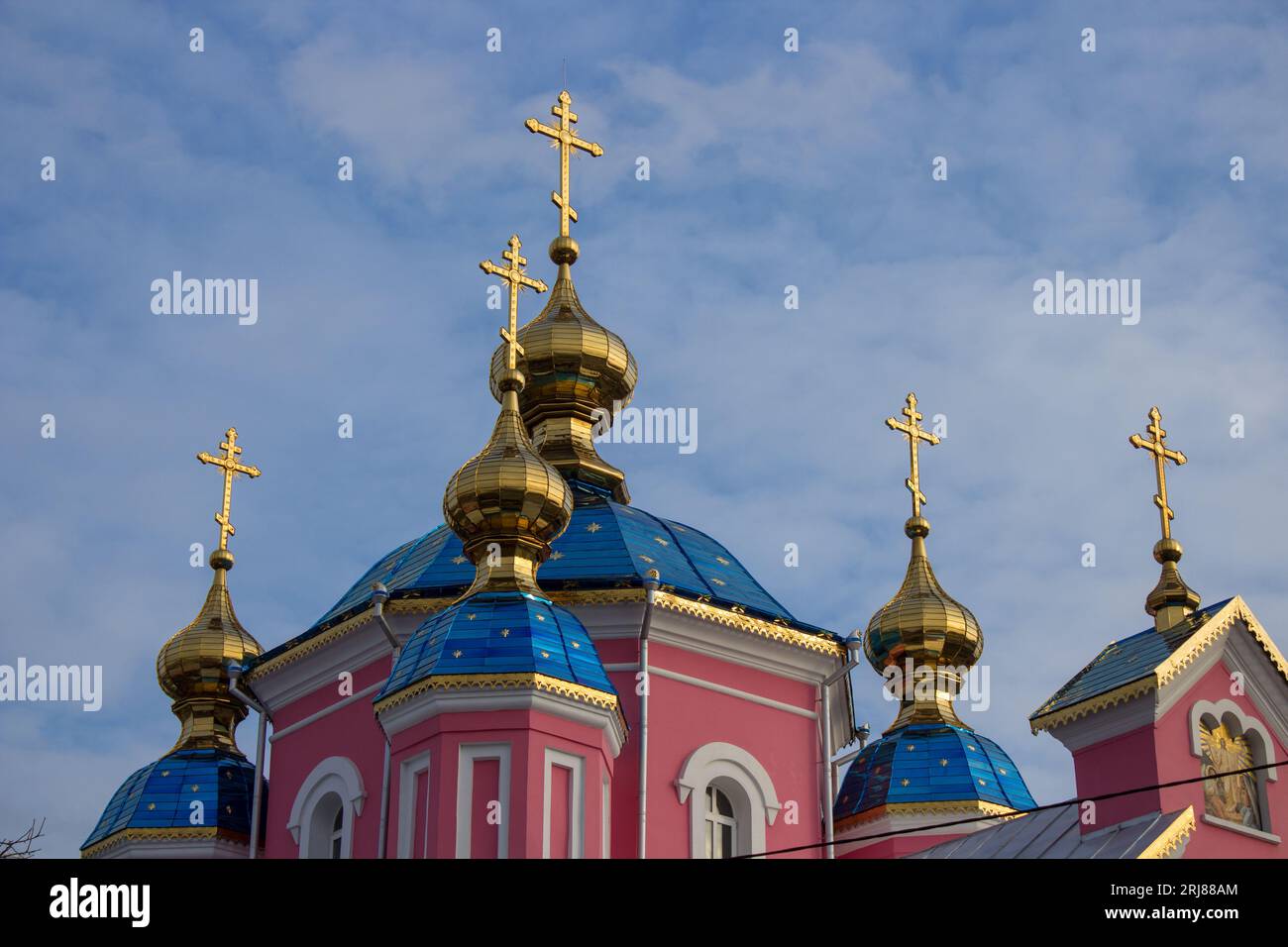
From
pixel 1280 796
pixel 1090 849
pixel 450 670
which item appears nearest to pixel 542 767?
pixel 450 670

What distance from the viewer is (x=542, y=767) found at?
48.1 feet

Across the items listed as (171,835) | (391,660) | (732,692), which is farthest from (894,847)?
(171,835)

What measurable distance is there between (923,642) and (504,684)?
731 centimetres

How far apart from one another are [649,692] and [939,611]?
5053mm

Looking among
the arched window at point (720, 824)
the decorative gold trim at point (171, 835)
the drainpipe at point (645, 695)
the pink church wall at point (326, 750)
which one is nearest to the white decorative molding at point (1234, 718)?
the drainpipe at point (645, 695)

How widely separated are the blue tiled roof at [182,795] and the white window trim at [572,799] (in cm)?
594

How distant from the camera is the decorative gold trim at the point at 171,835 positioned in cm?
1964

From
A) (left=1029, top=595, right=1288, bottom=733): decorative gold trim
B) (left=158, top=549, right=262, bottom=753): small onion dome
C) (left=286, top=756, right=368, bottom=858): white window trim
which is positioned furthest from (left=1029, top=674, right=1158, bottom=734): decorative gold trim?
(left=158, top=549, right=262, bottom=753): small onion dome

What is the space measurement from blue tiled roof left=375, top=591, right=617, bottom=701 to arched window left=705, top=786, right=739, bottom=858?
6.91 ft

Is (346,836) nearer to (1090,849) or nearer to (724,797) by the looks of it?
(724,797)

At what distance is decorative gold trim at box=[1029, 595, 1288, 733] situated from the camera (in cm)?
1288

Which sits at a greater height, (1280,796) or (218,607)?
(218,607)

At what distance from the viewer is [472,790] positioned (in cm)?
1456

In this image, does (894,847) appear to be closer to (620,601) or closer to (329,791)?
(620,601)
